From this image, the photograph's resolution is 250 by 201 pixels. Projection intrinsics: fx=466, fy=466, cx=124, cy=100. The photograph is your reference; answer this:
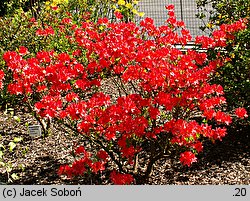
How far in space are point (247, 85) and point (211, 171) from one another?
104cm

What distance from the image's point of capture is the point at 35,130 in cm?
614

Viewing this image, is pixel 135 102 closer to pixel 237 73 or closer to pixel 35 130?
pixel 237 73

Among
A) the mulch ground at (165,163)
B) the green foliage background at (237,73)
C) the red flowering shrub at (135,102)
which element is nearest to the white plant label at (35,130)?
the mulch ground at (165,163)

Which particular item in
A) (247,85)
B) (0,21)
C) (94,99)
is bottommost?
(94,99)

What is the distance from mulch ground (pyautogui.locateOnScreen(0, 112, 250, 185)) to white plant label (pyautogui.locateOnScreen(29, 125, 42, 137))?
0.22 feet

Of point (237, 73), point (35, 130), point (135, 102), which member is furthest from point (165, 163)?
point (35, 130)

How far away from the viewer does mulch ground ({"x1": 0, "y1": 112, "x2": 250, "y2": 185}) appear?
192 inches

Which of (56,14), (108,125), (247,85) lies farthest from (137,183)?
(56,14)

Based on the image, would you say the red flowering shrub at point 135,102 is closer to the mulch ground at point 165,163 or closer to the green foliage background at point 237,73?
the mulch ground at point 165,163

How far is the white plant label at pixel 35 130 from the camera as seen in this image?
611cm

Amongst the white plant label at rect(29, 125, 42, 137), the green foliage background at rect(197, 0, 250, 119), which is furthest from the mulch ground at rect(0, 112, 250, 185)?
the green foliage background at rect(197, 0, 250, 119)

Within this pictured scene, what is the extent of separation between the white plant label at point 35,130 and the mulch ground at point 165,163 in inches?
2.7

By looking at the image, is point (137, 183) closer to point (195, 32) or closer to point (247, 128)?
point (247, 128)

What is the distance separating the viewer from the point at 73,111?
157 inches
